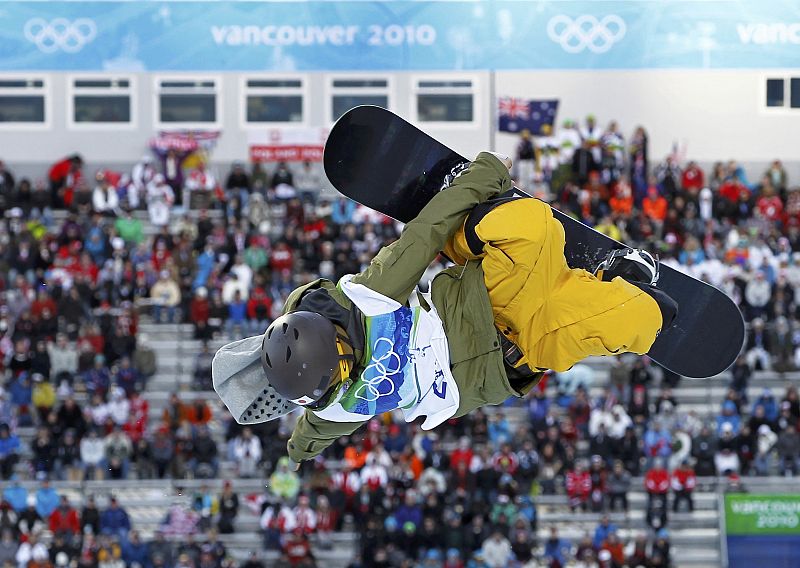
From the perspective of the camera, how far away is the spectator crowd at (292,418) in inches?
478

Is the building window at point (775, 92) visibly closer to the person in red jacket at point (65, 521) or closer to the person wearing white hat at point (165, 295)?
the person wearing white hat at point (165, 295)

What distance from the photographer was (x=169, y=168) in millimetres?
16359

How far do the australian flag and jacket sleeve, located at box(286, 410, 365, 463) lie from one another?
39.5ft

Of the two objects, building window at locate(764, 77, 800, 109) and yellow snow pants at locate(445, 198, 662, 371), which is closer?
yellow snow pants at locate(445, 198, 662, 371)

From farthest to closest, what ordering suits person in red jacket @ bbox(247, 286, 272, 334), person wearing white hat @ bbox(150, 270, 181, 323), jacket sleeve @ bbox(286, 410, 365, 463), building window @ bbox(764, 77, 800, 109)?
building window @ bbox(764, 77, 800, 109) < person wearing white hat @ bbox(150, 270, 181, 323) < person in red jacket @ bbox(247, 286, 272, 334) < jacket sleeve @ bbox(286, 410, 365, 463)

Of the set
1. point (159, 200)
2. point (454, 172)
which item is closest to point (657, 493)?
point (159, 200)

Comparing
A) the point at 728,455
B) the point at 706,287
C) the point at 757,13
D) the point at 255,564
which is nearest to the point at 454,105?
the point at 757,13

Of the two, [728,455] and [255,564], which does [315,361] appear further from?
[728,455]

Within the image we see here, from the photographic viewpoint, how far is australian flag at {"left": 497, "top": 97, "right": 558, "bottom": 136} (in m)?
16.5

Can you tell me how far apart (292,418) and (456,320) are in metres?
8.84

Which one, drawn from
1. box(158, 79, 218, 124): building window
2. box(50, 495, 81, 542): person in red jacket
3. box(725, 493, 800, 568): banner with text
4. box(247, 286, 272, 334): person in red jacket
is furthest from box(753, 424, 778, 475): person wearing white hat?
box(158, 79, 218, 124): building window

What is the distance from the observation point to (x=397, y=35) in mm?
13594

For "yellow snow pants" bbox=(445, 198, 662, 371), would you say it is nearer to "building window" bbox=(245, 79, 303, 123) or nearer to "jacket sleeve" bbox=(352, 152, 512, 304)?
"jacket sleeve" bbox=(352, 152, 512, 304)

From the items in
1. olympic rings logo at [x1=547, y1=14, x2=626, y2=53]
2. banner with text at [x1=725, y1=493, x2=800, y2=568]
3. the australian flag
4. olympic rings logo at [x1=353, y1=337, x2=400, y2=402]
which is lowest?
banner with text at [x1=725, y1=493, x2=800, y2=568]
